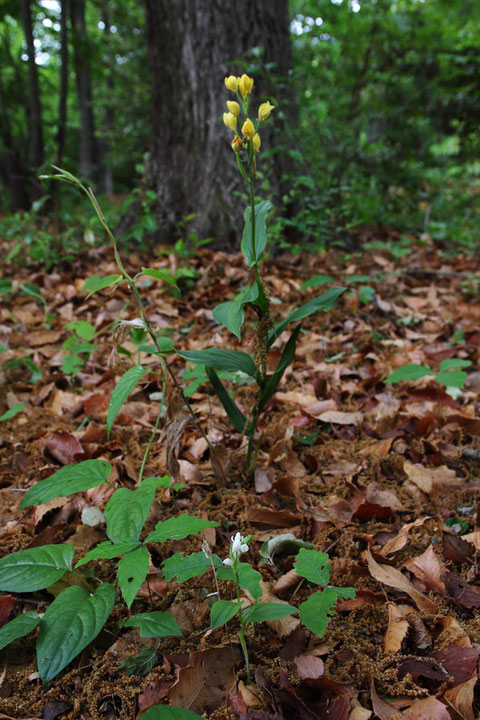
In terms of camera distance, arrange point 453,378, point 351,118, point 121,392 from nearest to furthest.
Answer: point 121,392 → point 453,378 → point 351,118

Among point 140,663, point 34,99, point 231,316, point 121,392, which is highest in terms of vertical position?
point 34,99

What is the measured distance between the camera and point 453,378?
5.72 ft

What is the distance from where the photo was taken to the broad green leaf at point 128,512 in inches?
43.2

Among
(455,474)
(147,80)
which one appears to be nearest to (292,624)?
(455,474)

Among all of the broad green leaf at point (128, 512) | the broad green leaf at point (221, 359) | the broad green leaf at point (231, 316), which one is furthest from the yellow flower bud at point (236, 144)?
the broad green leaf at point (128, 512)

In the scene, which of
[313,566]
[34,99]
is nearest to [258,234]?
[313,566]

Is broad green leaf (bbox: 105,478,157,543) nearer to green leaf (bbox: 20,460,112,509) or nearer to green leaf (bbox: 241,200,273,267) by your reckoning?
green leaf (bbox: 20,460,112,509)

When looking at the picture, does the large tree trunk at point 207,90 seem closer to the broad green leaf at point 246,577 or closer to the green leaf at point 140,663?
the broad green leaf at point 246,577

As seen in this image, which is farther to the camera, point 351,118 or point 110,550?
point 351,118

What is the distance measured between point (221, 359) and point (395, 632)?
79 centimetres

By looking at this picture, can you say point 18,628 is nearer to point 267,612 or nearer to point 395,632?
point 267,612

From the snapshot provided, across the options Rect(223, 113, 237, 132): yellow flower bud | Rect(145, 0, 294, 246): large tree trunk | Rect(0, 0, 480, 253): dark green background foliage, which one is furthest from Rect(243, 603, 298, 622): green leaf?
Rect(145, 0, 294, 246): large tree trunk

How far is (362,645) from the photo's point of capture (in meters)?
1.12

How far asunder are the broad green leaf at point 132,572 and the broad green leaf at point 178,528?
0.16 ft
